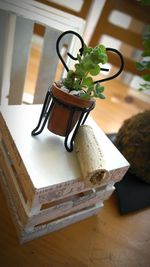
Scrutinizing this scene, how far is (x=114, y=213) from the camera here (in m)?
0.82

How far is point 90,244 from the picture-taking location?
701mm

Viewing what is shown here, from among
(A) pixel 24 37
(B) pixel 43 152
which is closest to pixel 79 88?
(B) pixel 43 152

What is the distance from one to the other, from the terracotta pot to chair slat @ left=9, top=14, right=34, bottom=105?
37 centimetres

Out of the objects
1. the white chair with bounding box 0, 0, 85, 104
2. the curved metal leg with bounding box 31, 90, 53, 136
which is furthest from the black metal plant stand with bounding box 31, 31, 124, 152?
the white chair with bounding box 0, 0, 85, 104

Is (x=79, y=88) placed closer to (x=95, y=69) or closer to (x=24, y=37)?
(x=95, y=69)

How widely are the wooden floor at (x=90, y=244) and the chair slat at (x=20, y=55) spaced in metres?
0.45

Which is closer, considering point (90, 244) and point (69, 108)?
point (69, 108)

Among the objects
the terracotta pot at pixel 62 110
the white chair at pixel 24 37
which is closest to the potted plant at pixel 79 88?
the terracotta pot at pixel 62 110

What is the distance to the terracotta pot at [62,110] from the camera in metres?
0.51

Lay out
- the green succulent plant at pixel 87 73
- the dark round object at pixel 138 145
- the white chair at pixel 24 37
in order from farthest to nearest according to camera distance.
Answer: the dark round object at pixel 138 145 < the white chair at pixel 24 37 < the green succulent plant at pixel 87 73

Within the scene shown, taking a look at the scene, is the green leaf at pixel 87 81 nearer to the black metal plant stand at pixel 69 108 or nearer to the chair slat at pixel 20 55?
the black metal plant stand at pixel 69 108

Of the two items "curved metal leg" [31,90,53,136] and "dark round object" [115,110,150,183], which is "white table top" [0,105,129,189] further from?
"dark round object" [115,110,150,183]

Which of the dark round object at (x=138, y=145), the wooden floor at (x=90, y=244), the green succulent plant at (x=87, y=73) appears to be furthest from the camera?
the dark round object at (x=138, y=145)

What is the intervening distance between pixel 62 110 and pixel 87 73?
0.37 ft
